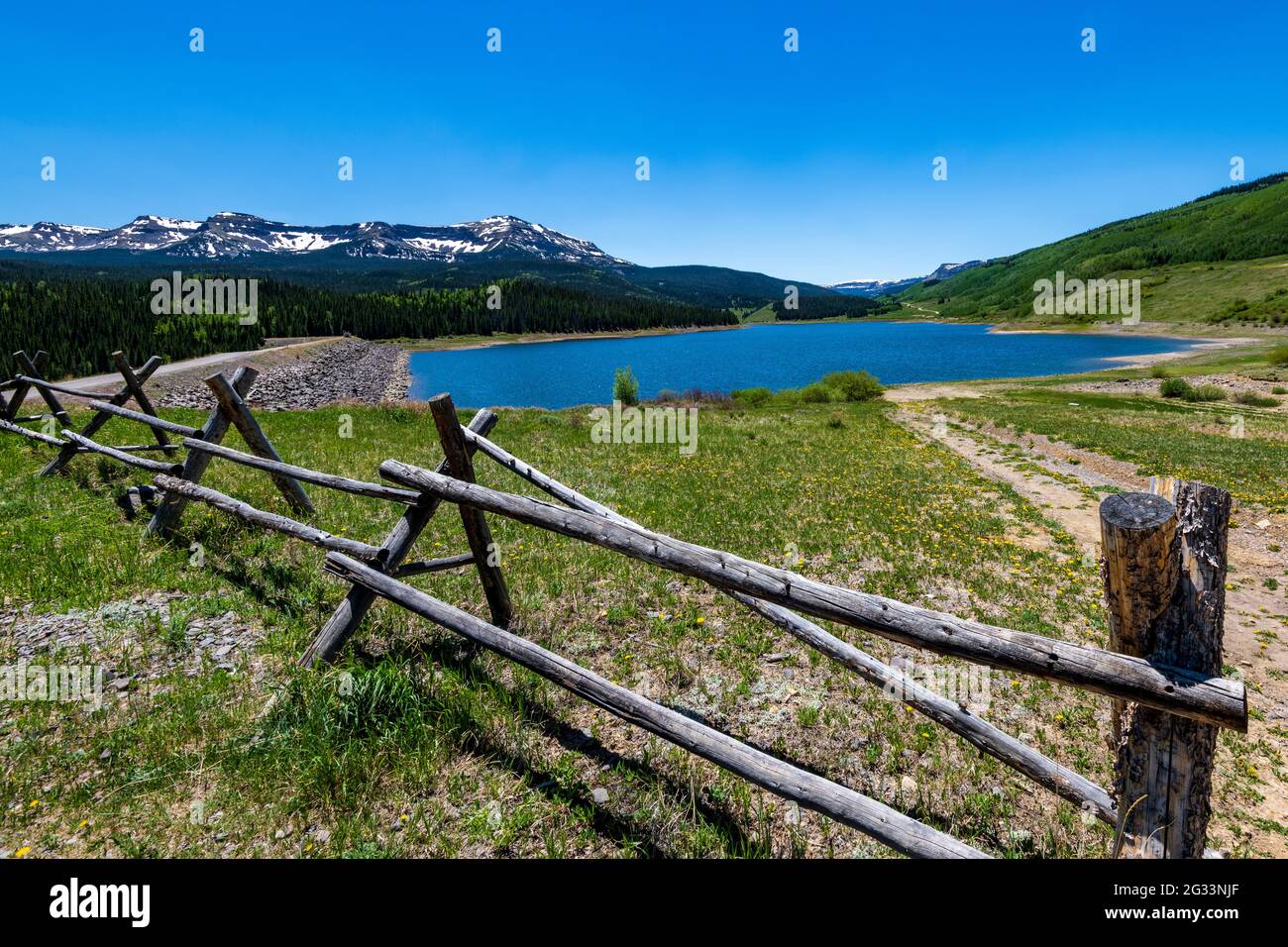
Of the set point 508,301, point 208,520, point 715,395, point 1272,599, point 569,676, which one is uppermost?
point 508,301

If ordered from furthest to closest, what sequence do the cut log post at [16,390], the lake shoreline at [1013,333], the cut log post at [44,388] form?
the lake shoreline at [1013,333], the cut log post at [16,390], the cut log post at [44,388]

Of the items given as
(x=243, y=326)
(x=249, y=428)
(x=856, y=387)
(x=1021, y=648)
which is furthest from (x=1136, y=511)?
(x=243, y=326)

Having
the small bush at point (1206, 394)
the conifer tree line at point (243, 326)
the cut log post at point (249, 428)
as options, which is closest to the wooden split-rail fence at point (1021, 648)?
the cut log post at point (249, 428)

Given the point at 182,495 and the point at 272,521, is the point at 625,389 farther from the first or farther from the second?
the point at 272,521

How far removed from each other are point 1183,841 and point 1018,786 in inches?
75.4

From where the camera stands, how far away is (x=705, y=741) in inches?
152

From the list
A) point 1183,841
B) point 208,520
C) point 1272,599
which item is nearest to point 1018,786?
point 1183,841

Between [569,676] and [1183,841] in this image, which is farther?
[569,676]

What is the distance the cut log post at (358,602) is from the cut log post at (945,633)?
168 cm

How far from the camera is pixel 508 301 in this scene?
173125 millimetres

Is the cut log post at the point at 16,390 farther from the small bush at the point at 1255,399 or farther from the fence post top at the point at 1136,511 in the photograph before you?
the small bush at the point at 1255,399

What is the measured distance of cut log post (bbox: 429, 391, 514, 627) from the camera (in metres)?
5.36

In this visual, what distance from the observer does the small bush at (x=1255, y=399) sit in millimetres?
39438
